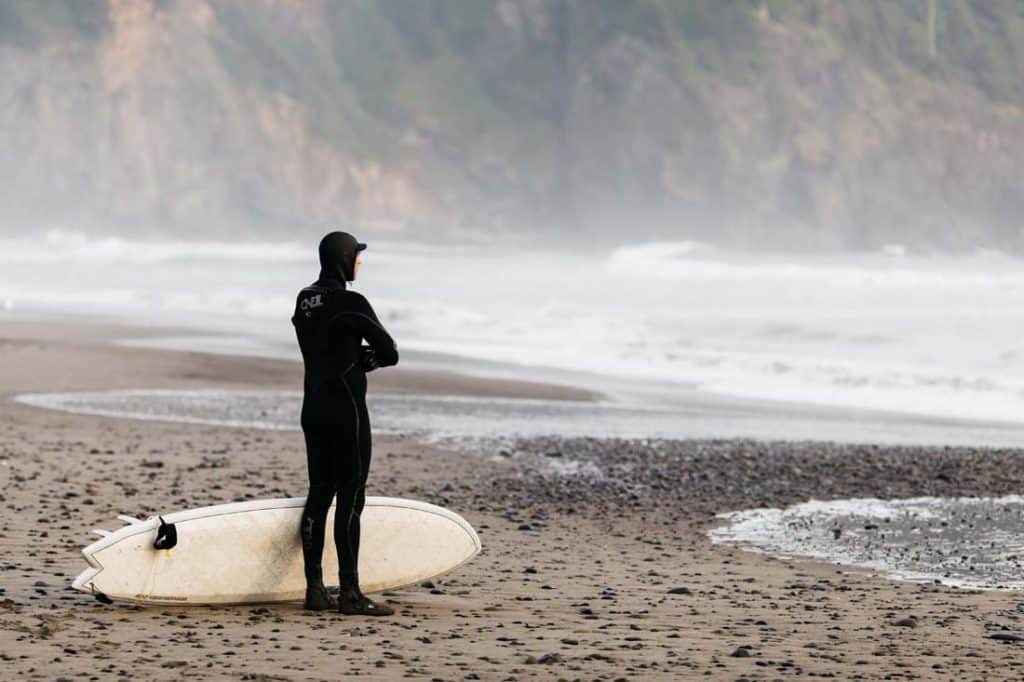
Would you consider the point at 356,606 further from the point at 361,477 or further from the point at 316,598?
the point at 361,477

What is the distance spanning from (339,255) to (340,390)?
23.1 inches

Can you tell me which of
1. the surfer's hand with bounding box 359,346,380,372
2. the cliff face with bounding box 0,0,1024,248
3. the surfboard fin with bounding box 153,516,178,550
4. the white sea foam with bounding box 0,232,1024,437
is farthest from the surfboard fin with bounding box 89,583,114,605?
the cliff face with bounding box 0,0,1024,248

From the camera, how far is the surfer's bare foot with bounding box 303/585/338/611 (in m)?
7.16

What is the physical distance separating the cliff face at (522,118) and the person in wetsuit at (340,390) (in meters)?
102

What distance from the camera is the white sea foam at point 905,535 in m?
8.77

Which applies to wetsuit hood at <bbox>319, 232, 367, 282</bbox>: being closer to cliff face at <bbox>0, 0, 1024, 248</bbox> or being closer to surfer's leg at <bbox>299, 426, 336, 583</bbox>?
surfer's leg at <bbox>299, 426, 336, 583</bbox>

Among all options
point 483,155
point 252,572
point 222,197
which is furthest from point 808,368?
point 483,155

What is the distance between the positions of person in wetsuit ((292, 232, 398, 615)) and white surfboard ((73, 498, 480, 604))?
0.22 m

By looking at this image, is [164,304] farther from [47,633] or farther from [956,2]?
[956,2]

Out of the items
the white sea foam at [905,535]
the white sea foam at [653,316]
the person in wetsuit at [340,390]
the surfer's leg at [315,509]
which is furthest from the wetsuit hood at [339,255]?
the white sea foam at [653,316]

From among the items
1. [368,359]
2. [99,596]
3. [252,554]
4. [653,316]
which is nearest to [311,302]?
[368,359]

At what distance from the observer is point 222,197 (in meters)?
111

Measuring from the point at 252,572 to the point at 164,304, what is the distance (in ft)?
126

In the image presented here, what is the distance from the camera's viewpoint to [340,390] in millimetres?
7039
